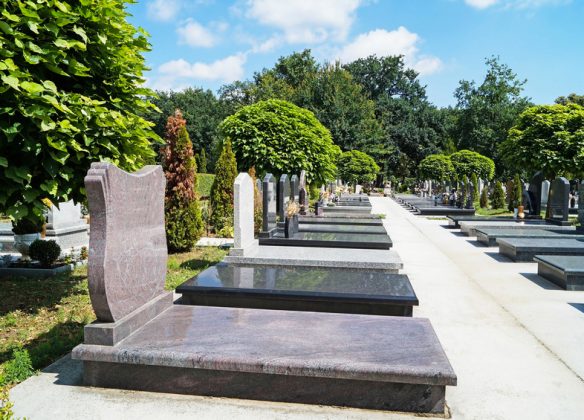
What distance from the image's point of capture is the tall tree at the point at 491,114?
48.3m

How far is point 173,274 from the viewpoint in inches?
331

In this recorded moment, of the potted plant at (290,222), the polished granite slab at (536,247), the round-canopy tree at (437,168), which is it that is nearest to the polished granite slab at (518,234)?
the polished granite slab at (536,247)

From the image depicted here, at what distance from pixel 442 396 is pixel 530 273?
6.52 metres

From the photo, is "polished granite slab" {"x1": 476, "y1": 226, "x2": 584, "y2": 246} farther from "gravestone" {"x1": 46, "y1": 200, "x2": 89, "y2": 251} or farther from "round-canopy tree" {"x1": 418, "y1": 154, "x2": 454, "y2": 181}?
"round-canopy tree" {"x1": 418, "y1": 154, "x2": 454, "y2": 181}

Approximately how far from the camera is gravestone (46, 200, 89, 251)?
11.1 m

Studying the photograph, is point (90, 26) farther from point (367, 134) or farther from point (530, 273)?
point (367, 134)

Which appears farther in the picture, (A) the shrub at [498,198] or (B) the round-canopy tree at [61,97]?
(A) the shrub at [498,198]

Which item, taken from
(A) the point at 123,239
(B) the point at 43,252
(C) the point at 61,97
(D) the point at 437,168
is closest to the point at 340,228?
(B) the point at 43,252

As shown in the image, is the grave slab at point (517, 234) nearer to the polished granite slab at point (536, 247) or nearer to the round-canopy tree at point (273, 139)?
the polished granite slab at point (536, 247)

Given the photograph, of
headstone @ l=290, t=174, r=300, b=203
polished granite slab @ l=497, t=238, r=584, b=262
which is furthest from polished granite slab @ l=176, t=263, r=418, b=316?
headstone @ l=290, t=174, r=300, b=203

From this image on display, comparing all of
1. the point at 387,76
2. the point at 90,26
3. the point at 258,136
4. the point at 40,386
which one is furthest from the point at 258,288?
the point at 387,76

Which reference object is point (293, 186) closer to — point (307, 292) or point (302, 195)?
point (302, 195)

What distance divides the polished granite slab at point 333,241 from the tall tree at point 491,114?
4370 centimetres

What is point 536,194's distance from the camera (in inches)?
657
